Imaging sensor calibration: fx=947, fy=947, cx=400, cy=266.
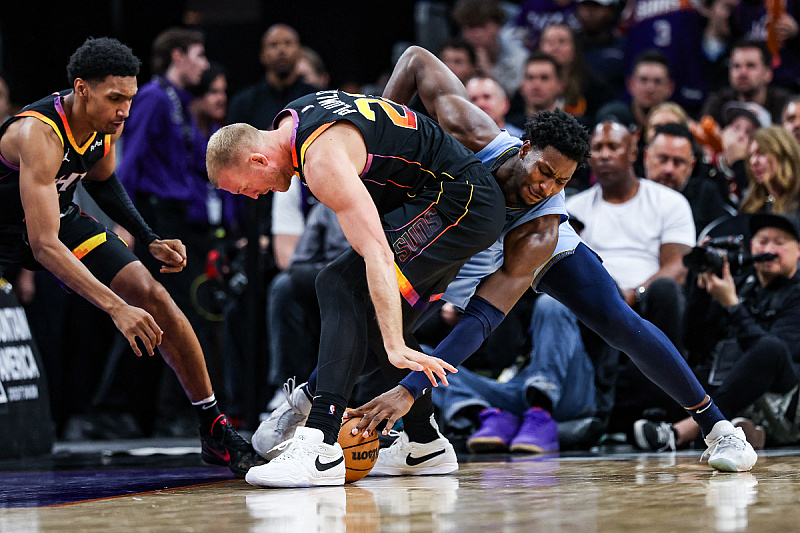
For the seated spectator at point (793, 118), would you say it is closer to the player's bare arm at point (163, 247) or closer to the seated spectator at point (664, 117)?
the seated spectator at point (664, 117)

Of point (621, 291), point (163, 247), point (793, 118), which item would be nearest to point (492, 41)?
point (793, 118)

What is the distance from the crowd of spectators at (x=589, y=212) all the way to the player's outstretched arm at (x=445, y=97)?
1.37 meters

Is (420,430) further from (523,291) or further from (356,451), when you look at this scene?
(523,291)

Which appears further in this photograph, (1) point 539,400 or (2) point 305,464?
(1) point 539,400

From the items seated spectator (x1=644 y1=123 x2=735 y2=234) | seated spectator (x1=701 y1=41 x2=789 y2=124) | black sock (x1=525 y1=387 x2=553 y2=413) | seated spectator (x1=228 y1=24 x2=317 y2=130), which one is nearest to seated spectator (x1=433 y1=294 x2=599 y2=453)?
black sock (x1=525 y1=387 x2=553 y2=413)

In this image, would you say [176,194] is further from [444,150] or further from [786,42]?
[786,42]

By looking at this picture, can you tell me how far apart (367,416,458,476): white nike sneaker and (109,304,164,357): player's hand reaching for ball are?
0.98 meters

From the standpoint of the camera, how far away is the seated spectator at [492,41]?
26.1 feet

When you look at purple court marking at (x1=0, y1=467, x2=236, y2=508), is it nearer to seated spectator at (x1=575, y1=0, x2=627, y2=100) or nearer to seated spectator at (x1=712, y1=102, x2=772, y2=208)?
seated spectator at (x1=712, y1=102, x2=772, y2=208)

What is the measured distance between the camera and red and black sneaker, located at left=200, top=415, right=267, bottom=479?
362 cm

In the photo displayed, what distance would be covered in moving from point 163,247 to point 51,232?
52 centimetres

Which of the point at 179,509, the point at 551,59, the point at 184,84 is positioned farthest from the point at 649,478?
the point at 184,84

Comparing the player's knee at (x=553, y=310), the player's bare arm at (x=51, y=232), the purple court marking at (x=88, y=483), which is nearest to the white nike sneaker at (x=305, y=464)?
the purple court marking at (x=88, y=483)

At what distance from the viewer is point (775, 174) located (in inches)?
222
